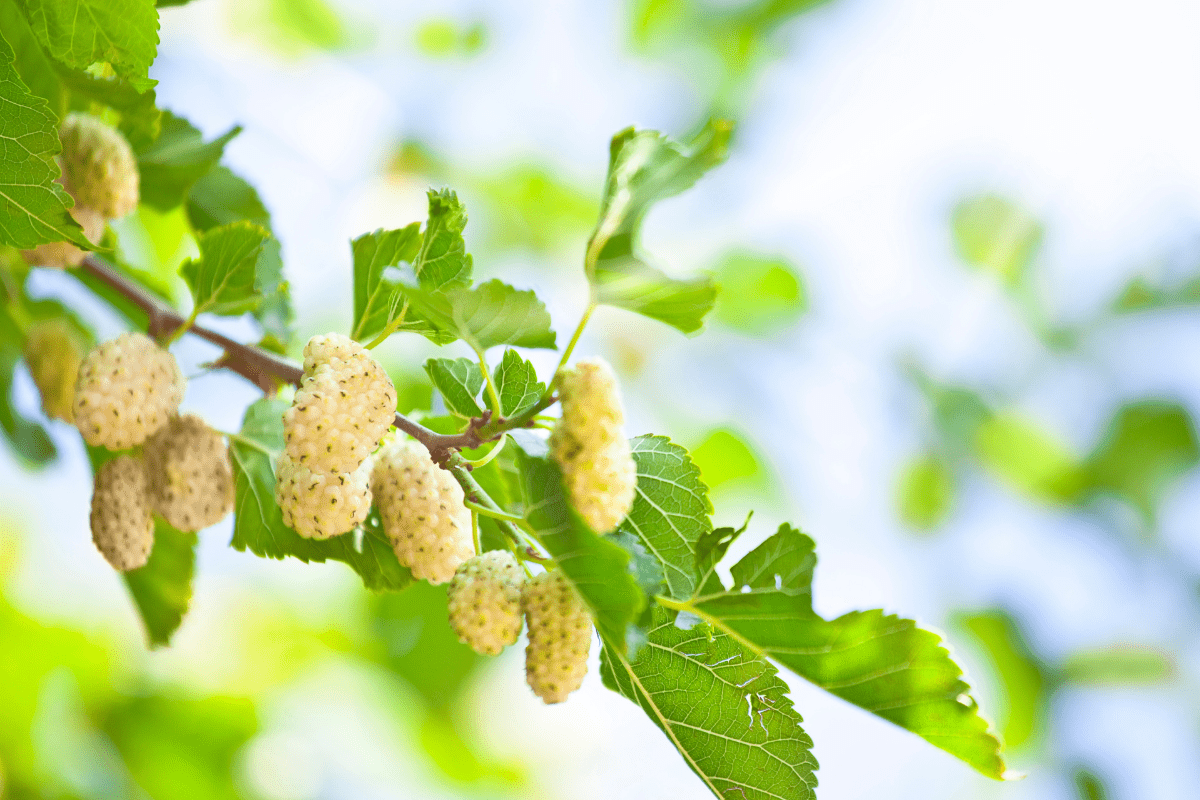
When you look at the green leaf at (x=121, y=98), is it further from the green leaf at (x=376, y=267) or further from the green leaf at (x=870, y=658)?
the green leaf at (x=870, y=658)

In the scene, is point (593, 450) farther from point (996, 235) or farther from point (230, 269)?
point (996, 235)

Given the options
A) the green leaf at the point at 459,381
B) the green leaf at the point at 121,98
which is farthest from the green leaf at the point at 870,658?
the green leaf at the point at 121,98

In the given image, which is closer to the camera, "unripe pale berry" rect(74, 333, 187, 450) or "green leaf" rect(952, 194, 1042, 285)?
"unripe pale berry" rect(74, 333, 187, 450)

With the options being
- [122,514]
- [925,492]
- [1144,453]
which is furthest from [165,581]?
[1144,453]

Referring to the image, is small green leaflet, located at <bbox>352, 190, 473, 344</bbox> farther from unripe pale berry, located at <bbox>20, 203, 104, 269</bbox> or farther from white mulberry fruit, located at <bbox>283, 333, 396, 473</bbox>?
→ unripe pale berry, located at <bbox>20, 203, 104, 269</bbox>

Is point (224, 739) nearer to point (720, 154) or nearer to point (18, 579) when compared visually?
point (18, 579)

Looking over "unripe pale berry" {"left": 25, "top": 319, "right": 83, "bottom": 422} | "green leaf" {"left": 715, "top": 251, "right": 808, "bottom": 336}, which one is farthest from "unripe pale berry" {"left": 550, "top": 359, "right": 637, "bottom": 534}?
"green leaf" {"left": 715, "top": 251, "right": 808, "bottom": 336}

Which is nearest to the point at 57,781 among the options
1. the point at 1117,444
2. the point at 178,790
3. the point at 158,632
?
the point at 178,790
